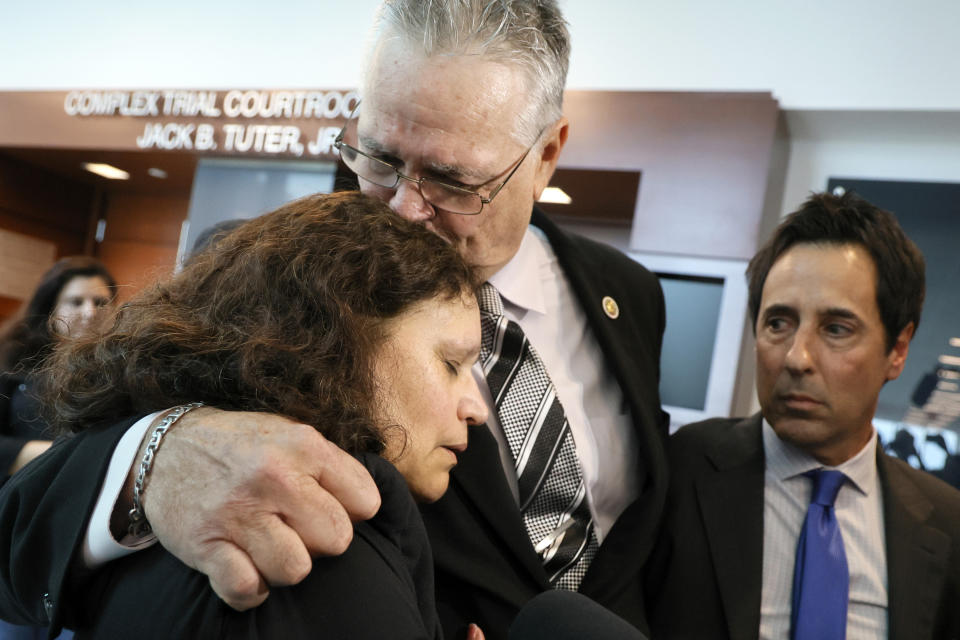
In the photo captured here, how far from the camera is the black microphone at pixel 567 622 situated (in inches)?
26.8

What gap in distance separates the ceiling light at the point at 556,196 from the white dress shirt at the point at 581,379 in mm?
2914

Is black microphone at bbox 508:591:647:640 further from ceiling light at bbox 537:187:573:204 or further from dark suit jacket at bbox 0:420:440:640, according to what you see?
ceiling light at bbox 537:187:573:204

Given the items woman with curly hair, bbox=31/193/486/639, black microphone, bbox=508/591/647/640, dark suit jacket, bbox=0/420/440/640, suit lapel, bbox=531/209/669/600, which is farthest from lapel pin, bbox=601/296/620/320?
black microphone, bbox=508/591/647/640

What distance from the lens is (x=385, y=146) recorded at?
4.35 feet

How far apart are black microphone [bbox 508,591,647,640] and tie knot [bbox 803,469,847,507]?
4.28 feet

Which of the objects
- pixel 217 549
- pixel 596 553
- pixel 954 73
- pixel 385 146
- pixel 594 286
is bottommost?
pixel 596 553

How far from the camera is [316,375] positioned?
93 centimetres

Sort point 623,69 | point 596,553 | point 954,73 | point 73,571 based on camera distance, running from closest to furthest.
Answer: point 73,571 → point 596,553 → point 954,73 → point 623,69

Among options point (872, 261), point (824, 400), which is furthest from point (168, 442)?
point (872, 261)

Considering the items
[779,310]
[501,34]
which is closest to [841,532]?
[779,310]

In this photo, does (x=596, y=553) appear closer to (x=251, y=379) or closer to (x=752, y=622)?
(x=752, y=622)

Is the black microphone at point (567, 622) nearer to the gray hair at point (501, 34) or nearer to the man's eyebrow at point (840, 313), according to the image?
the gray hair at point (501, 34)

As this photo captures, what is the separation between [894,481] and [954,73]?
8.08 feet

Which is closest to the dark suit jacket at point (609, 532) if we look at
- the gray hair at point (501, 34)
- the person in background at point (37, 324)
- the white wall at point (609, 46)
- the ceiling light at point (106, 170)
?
the gray hair at point (501, 34)
